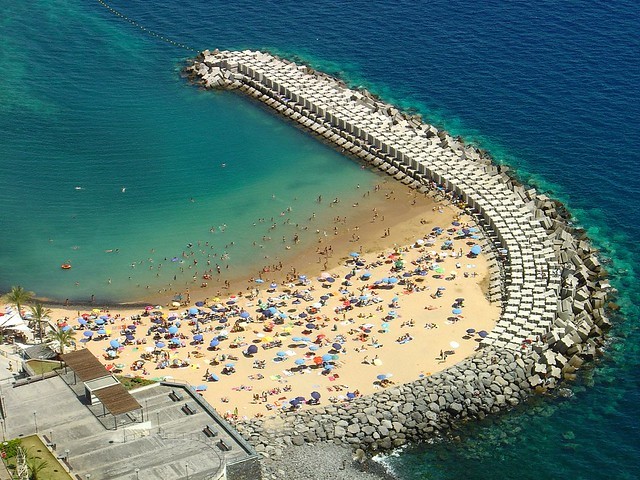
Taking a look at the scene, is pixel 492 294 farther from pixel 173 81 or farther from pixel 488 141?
pixel 173 81

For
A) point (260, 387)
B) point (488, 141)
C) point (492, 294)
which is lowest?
point (260, 387)

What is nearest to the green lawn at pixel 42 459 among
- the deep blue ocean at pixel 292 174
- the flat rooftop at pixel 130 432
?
the flat rooftop at pixel 130 432

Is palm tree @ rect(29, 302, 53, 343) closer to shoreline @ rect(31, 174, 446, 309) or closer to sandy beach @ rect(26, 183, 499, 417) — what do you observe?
sandy beach @ rect(26, 183, 499, 417)

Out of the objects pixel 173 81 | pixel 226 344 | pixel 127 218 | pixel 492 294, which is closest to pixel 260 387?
pixel 226 344

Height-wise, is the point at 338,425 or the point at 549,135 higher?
the point at 549,135

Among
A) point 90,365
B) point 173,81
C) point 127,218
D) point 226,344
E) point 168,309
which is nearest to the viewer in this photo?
point 90,365

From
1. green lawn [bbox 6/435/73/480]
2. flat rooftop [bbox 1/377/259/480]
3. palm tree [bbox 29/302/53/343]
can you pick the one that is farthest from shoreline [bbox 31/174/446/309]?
green lawn [bbox 6/435/73/480]
